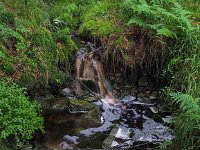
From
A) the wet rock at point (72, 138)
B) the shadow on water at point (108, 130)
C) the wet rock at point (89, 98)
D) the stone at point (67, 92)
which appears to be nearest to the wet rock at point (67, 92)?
the stone at point (67, 92)

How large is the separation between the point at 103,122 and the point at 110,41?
192cm

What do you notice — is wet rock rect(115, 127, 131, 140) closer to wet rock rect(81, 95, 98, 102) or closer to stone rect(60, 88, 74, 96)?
wet rock rect(81, 95, 98, 102)

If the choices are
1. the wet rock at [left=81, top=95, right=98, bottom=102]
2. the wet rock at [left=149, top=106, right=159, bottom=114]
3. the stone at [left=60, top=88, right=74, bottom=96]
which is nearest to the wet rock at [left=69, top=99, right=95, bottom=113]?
the wet rock at [left=81, top=95, right=98, bottom=102]

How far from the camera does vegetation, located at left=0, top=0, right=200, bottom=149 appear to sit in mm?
6527

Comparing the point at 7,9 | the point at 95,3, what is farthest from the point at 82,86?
the point at 95,3

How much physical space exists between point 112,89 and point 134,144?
6.43ft

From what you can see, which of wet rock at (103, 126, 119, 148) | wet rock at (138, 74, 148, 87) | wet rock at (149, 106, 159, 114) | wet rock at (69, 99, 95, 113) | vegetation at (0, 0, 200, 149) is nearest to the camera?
wet rock at (103, 126, 119, 148)

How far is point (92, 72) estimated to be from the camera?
7887mm

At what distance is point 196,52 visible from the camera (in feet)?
24.0

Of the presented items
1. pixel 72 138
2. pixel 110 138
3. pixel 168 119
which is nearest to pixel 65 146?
pixel 72 138

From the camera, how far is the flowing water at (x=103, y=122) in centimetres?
614

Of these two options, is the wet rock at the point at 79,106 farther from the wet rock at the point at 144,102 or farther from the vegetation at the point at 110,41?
the wet rock at the point at 144,102

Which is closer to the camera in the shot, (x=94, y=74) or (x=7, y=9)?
(x=7, y=9)

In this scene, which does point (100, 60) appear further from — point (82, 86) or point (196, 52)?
point (196, 52)
